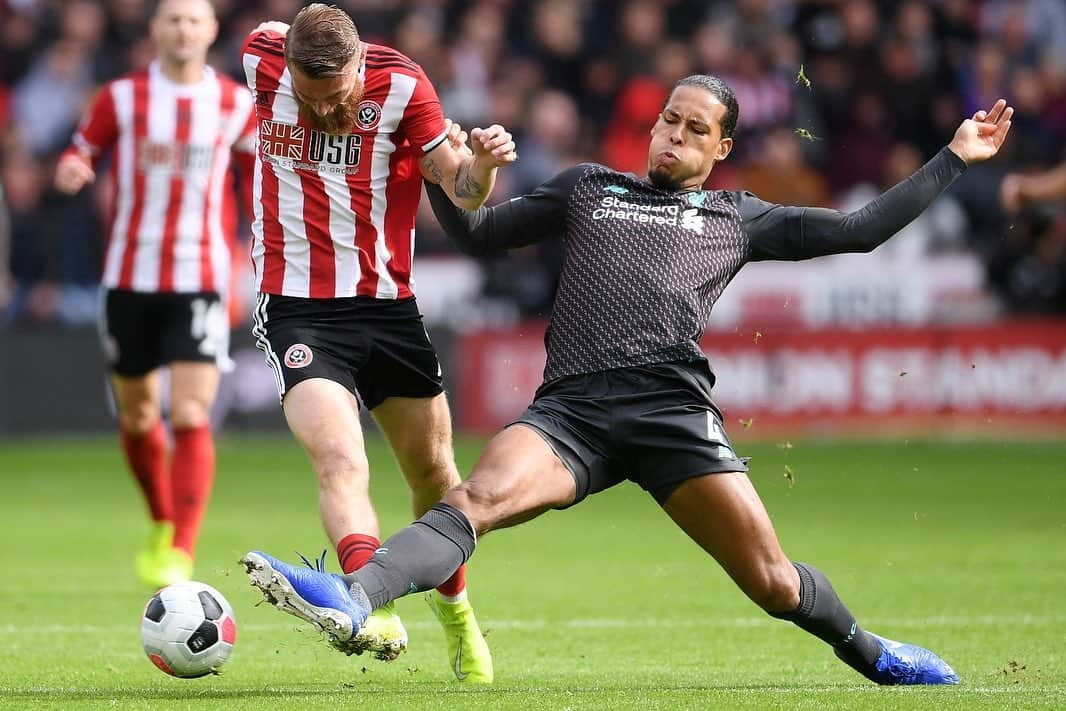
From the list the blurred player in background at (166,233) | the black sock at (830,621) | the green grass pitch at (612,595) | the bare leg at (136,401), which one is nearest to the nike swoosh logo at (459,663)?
the green grass pitch at (612,595)

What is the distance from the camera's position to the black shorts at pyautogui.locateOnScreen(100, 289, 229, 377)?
8.64m

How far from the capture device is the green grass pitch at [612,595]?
5609 mm

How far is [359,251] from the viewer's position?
614 centimetres

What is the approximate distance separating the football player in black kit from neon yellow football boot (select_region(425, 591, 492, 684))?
2.83 feet

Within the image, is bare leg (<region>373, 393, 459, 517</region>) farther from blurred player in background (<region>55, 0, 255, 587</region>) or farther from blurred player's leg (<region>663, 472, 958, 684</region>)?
blurred player in background (<region>55, 0, 255, 587</region>)

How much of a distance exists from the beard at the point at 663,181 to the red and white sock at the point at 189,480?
3.41 metres

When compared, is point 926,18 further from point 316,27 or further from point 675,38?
point 316,27

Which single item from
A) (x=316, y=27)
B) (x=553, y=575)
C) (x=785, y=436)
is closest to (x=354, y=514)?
(x=316, y=27)

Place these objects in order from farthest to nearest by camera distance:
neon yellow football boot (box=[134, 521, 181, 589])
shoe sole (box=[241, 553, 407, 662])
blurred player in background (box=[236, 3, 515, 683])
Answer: neon yellow football boot (box=[134, 521, 181, 589]) → blurred player in background (box=[236, 3, 515, 683]) → shoe sole (box=[241, 553, 407, 662])

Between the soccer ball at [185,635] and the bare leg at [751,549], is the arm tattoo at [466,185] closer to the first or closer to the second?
the bare leg at [751,549]

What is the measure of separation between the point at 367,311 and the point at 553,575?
3328 mm

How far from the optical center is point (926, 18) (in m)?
17.7

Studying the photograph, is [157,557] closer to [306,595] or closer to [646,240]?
[646,240]

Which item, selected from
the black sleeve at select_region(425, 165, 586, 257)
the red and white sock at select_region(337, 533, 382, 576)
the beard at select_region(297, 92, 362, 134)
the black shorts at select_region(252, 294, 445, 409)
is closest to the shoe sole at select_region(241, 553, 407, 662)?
the red and white sock at select_region(337, 533, 382, 576)
